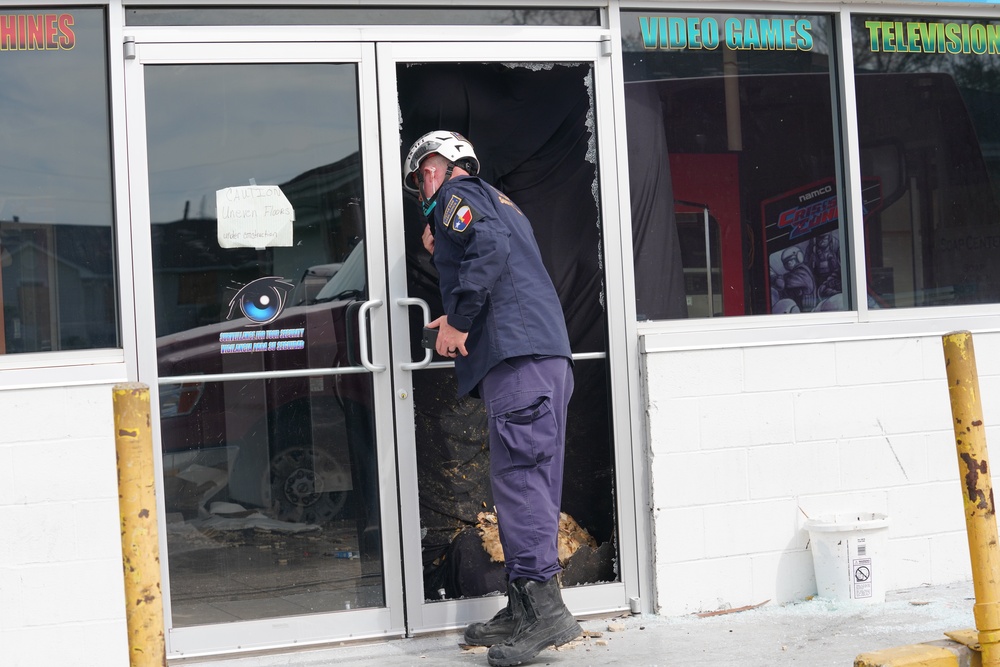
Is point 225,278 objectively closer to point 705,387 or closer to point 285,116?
point 285,116

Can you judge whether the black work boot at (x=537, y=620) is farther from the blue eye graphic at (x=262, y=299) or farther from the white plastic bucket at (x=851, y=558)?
the blue eye graphic at (x=262, y=299)

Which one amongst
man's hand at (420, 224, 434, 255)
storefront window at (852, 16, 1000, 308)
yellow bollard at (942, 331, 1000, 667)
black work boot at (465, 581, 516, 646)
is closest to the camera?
yellow bollard at (942, 331, 1000, 667)

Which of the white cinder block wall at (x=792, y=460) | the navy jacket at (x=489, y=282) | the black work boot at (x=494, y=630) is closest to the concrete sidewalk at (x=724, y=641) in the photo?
the black work boot at (x=494, y=630)

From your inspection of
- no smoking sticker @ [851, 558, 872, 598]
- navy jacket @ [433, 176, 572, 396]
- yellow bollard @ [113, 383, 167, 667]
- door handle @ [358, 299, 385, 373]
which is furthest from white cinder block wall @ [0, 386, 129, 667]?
A: no smoking sticker @ [851, 558, 872, 598]

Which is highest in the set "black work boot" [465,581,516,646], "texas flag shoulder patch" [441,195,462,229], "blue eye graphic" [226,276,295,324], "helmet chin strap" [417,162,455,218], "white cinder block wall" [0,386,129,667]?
"helmet chin strap" [417,162,455,218]

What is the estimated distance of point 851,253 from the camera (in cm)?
521

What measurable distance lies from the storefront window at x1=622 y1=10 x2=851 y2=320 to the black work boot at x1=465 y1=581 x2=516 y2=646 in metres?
1.50

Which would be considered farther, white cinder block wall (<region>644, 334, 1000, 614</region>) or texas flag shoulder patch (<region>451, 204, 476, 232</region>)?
white cinder block wall (<region>644, 334, 1000, 614</region>)

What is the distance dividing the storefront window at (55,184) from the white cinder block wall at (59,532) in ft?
0.99

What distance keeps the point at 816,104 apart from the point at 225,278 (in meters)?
2.93

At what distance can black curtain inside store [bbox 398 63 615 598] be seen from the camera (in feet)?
16.4

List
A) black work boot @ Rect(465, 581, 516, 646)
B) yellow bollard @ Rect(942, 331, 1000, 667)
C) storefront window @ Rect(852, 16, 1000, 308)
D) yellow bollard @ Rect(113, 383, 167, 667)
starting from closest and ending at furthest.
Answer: yellow bollard @ Rect(113, 383, 167, 667)
yellow bollard @ Rect(942, 331, 1000, 667)
black work boot @ Rect(465, 581, 516, 646)
storefront window @ Rect(852, 16, 1000, 308)

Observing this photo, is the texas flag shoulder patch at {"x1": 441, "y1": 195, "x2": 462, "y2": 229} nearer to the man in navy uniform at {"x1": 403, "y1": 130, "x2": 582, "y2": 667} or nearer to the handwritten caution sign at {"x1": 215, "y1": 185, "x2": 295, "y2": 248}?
the man in navy uniform at {"x1": 403, "y1": 130, "x2": 582, "y2": 667}

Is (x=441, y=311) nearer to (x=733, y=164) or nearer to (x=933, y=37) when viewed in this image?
(x=733, y=164)
